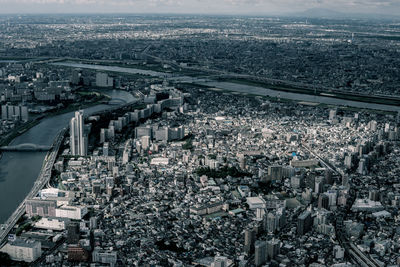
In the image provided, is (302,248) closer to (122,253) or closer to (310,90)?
(122,253)

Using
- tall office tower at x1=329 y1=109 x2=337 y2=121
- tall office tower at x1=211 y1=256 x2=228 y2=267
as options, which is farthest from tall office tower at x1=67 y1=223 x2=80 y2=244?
tall office tower at x1=329 y1=109 x2=337 y2=121

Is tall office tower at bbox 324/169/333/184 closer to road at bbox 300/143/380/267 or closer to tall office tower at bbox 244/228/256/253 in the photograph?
road at bbox 300/143/380/267

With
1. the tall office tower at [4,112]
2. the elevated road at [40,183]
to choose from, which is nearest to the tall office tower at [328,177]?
the elevated road at [40,183]

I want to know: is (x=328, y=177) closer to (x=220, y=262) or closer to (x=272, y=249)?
(x=272, y=249)

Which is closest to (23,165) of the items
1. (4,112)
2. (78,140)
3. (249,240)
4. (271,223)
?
(78,140)

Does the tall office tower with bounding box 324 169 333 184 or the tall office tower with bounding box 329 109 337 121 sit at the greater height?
the tall office tower with bounding box 329 109 337 121
